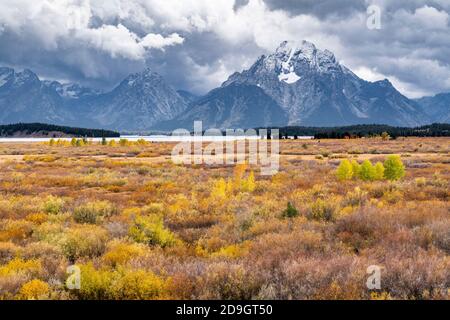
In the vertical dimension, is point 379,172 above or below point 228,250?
above

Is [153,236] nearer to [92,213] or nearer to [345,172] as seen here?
[92,213]

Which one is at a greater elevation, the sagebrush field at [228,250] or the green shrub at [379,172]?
the green shrub at [379,172]

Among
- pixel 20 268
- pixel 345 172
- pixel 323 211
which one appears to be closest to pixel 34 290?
pixel 20 268

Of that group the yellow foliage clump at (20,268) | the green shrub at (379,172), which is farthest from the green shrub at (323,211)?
the green shrub at (379,172)

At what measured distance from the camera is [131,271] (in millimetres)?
6973

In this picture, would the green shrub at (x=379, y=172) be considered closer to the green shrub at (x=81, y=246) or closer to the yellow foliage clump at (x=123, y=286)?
the green shrub at (x=81, y=246)

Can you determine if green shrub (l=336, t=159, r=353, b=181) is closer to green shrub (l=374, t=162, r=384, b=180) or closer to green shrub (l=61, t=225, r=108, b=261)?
green shrub (l=374, t=162, r=384, b=180)

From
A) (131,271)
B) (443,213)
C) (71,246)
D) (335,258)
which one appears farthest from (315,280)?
(443,213)

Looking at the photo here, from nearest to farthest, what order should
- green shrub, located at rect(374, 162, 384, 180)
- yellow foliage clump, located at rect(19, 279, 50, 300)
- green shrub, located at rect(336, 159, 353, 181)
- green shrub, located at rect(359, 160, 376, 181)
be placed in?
yellow foliage clump, located at rect(19, 279, 50, 300), green shrub, located at rect(359, 160, 376, 181), green shrub, located at rect(374, 162, 384, 180), green shrub, located at rect(336, 159, 353, 181)

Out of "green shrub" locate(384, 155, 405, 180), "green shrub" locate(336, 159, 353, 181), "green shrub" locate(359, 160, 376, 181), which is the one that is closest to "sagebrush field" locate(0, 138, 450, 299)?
"green shrub" locate(359, 160, 376, 181)

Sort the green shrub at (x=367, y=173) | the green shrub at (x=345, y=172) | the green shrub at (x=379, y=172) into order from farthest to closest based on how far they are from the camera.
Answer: the green shrub at (x=345, y=172) < the green shrub at (x=379, y=172) < the green shrub at (x=367, y=173)
